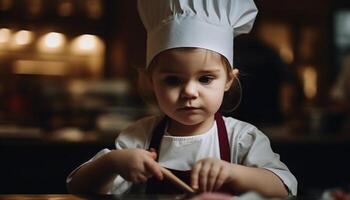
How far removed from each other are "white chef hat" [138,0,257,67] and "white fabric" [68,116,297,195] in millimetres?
53

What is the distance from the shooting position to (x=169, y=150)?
0.42 metres

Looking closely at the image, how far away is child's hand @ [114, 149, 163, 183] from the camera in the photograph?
1.23ft

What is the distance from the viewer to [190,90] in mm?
380

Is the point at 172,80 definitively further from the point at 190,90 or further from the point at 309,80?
the point at 309,80

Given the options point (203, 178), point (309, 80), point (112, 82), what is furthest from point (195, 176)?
point (309, 80)

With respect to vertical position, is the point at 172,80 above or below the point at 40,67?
above

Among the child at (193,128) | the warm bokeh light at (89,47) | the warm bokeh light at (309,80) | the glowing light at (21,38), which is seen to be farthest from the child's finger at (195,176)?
the warm bokeh light at (309,80)

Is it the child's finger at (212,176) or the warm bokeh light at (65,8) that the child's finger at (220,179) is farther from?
the warm bokeh light at (65,8)

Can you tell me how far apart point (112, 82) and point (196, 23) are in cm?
→ 119

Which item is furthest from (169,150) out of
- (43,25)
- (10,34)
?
(43,25)

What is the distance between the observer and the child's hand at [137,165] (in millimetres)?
374

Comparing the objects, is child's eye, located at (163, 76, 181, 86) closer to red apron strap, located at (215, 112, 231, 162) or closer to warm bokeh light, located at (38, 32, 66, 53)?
red apron strap, located at (215, 112, 231, 162)

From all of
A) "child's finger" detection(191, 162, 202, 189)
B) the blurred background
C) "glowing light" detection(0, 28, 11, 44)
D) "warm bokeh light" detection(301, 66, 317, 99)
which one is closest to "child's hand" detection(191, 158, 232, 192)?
"child's finger" detection(191, 162, 202, 189)

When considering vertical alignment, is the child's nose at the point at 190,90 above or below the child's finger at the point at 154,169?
above
